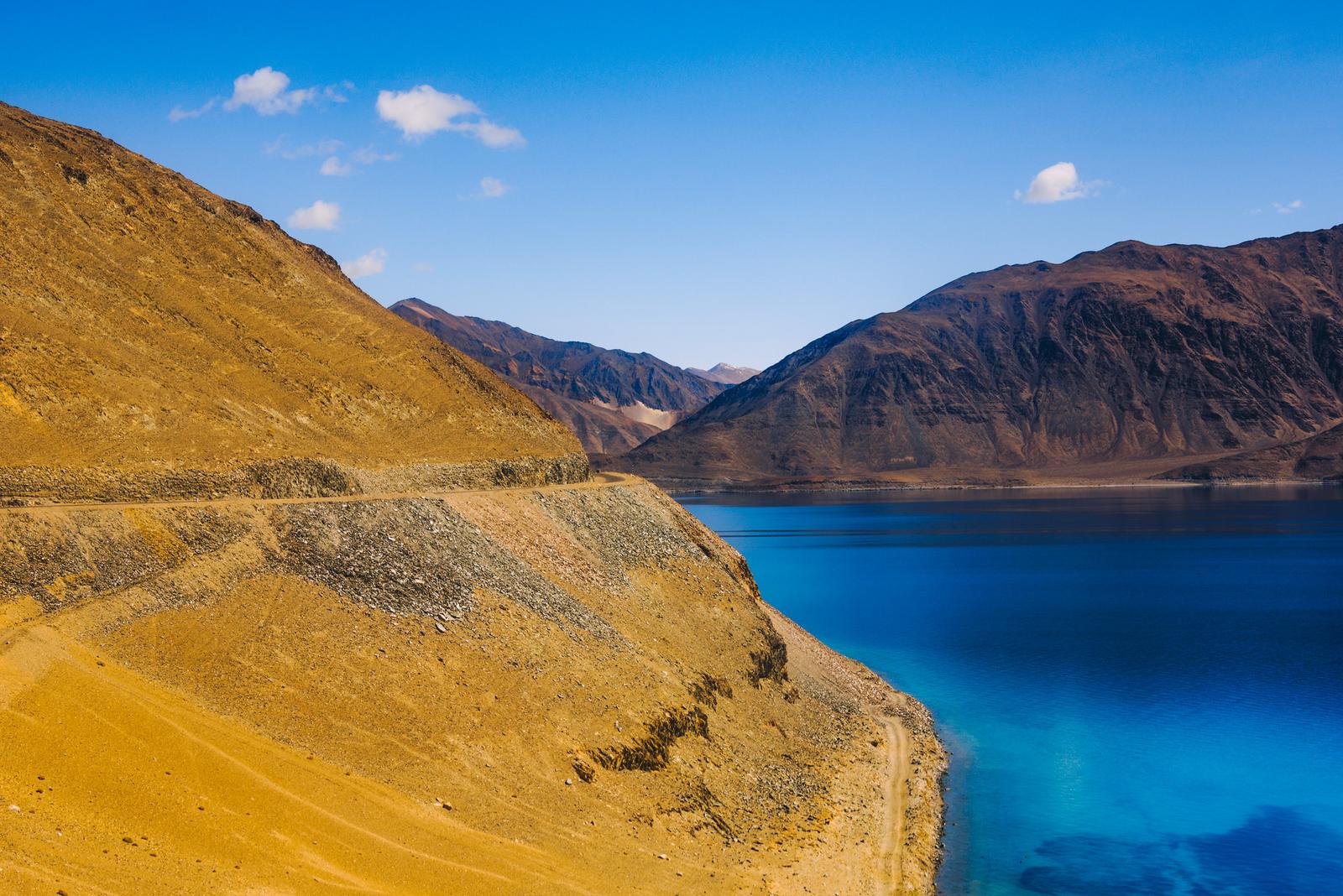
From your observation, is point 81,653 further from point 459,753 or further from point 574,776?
point 574,776

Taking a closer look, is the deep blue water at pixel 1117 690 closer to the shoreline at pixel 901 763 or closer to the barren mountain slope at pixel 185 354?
the shoreline at pixel 901 763

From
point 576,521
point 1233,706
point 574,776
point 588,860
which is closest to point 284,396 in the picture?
point 576,521

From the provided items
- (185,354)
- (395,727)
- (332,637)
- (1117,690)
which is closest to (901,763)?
(1117,690)

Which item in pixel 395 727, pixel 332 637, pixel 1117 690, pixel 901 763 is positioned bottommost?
pixel 1117 690

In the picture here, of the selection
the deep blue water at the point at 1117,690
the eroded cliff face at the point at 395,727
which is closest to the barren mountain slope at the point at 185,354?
the eroded cliff face at the point at 395,727

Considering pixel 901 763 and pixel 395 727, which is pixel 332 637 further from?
pixel 901 763
